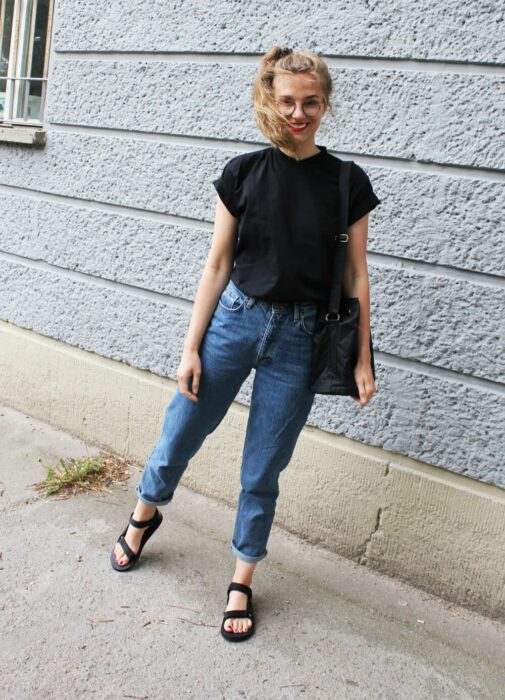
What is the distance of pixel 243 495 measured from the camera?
101 inches

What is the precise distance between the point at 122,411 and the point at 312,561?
4.16 feet

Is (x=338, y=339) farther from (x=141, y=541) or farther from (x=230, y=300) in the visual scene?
(x=141, y=541)

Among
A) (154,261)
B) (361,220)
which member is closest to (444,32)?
(361,220)

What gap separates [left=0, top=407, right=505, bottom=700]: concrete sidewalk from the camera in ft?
7.59

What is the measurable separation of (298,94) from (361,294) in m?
0.64

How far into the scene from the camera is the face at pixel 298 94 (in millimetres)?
2188

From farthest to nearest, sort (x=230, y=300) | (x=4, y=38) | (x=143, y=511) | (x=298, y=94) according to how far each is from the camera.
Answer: (x=4, y=38) → (x=143, y=511) → (x=230, y=300) → (x=298, y=94)

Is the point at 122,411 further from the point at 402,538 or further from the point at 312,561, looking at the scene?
Answer: the point at 402,538

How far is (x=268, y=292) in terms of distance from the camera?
2.29 meters

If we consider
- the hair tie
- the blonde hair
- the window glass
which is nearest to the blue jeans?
the blonde hair

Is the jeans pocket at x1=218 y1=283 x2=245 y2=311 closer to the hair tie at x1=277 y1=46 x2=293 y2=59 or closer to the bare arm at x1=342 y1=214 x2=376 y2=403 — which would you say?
the bare arm at x1=342 y1=214 x2=376 y2=403

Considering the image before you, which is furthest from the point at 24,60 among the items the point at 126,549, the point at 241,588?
the point at 241,588

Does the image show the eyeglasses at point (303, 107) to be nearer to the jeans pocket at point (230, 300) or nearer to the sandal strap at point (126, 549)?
the jeans pocket at point (230, 300)

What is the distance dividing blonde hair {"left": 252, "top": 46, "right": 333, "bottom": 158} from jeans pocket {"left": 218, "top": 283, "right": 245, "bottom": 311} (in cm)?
47
